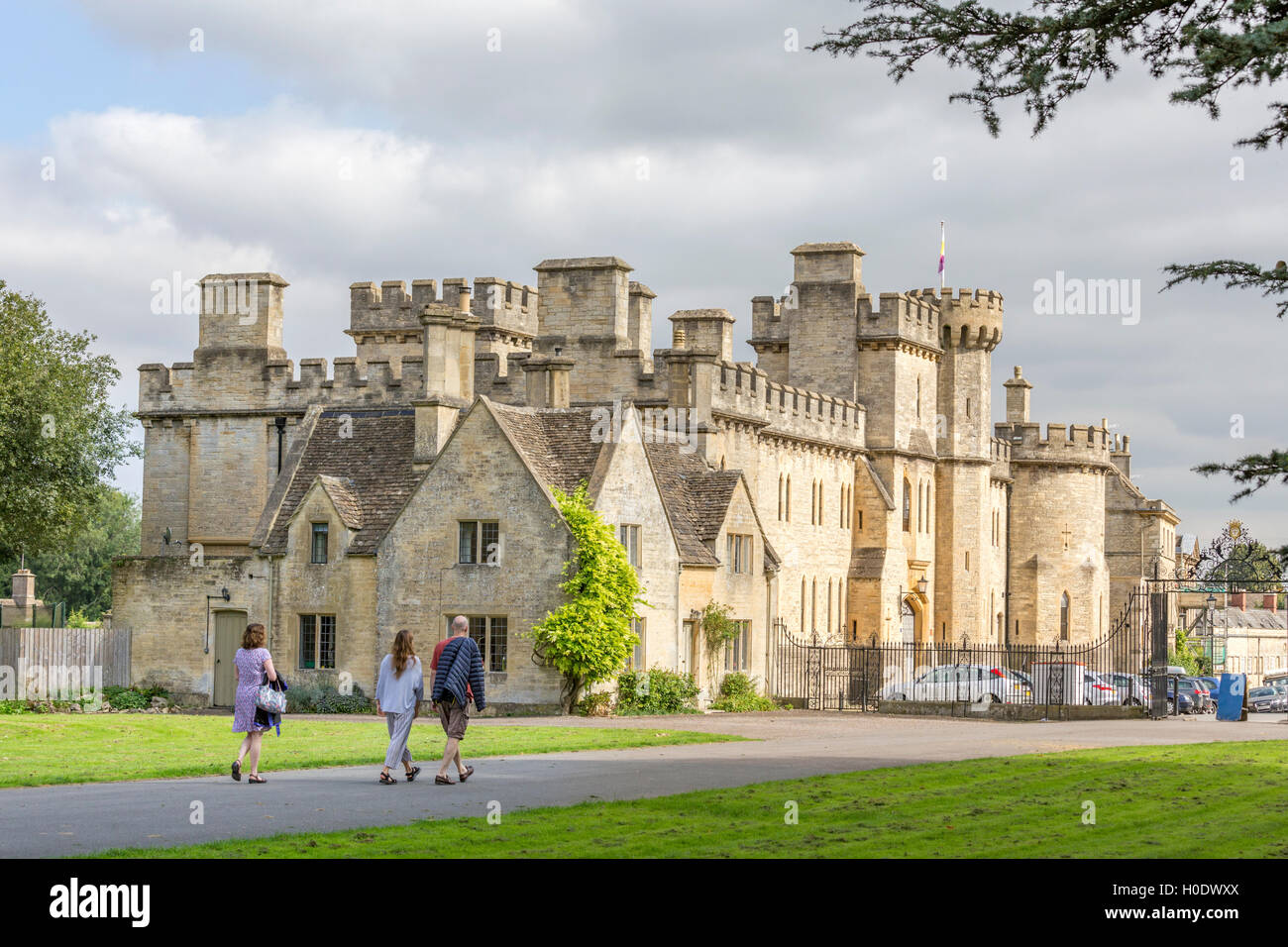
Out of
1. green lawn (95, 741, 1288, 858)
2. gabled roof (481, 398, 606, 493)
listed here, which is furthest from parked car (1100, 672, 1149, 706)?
green lawn (95, 741, 1288, 858)

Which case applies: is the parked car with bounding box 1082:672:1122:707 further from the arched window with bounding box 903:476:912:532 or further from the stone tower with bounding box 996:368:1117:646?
the stone tower with bounding box 996:368:1117:646

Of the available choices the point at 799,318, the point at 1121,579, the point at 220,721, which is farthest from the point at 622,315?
the point at 1121,579

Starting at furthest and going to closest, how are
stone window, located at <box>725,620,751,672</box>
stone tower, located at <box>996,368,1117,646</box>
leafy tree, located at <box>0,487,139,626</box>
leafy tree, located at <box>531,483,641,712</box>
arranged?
leafy tree, located at <box>0,487,139,626</box> < stone tower, located at <box>996,368,1117,646</box> < stone window, located at <box>725,620,751,672</box> < leafy tree, located at <box>531,483,641,712</box>

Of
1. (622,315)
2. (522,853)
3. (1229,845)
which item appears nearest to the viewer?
(522,853)

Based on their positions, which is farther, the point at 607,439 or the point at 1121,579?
the point at 1121,579

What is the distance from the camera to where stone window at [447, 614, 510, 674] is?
124ft

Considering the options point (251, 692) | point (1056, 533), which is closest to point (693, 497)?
point (251, 692)

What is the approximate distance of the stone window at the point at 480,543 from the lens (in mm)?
37781

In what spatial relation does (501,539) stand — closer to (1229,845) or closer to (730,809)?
Answer: (730,809)

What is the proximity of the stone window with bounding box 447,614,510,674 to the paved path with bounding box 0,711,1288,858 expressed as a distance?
5960 millimetres

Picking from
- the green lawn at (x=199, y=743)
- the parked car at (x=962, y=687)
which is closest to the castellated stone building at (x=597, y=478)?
the parked car at (x=962, y=687)

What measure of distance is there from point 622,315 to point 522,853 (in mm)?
36695

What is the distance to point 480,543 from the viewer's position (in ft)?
124
